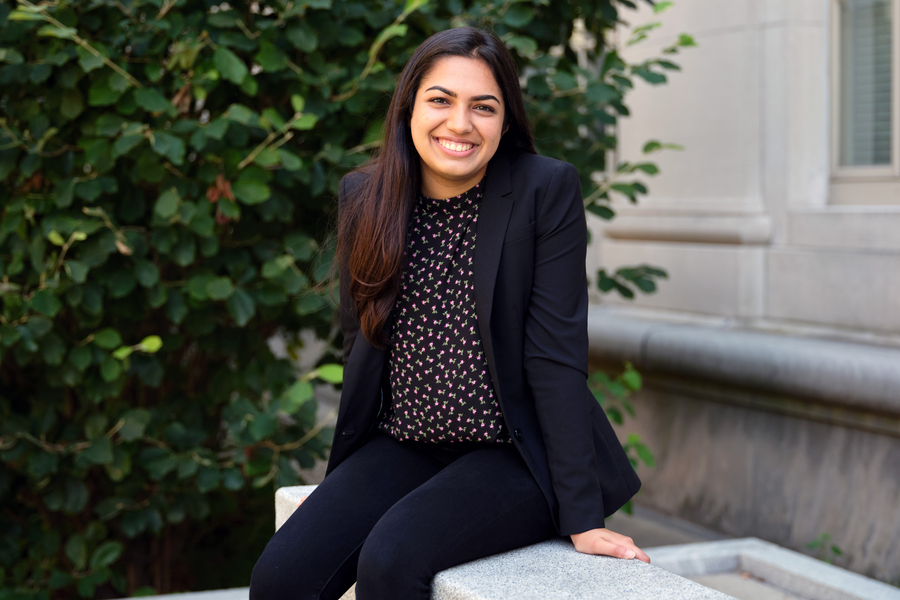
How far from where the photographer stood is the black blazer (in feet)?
6.91

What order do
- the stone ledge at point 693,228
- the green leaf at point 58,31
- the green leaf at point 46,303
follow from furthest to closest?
1. the stone ledge at point 693,228
2. the green leaf at point 46,303
3. the green leaf at point 58,31

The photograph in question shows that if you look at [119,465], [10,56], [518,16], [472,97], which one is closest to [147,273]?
[119,465]

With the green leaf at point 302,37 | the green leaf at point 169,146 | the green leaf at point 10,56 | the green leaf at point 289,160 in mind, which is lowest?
the green leaf at point 289,160

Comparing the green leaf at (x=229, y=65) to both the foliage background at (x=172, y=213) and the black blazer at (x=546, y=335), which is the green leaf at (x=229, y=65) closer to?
the foliage background at (x=172, y=213)

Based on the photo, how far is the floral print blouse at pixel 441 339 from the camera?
220 centimetres

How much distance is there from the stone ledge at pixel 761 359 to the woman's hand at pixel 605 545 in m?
1.95

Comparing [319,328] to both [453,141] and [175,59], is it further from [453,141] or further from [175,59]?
[453,141]

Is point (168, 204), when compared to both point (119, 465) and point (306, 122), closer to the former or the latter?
point (306, 122)

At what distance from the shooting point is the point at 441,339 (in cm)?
224

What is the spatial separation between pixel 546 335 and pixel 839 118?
2991 mm

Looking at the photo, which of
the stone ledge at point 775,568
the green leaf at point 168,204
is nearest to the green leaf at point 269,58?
the green leaf at point 168,204

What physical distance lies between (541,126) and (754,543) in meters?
1.69

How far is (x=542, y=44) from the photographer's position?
3680 mm

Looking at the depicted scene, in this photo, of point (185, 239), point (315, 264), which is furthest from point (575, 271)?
point (185, 239)
